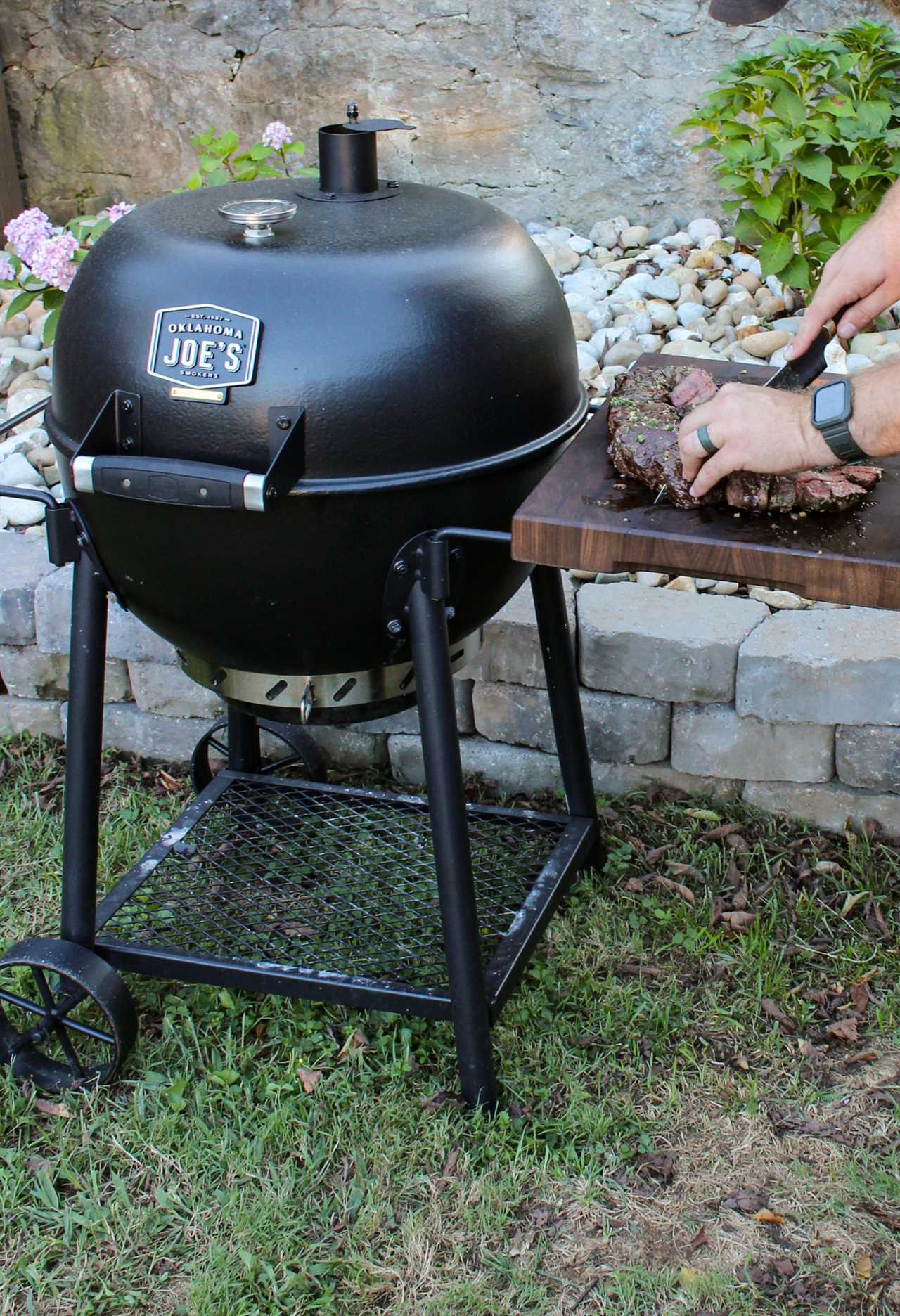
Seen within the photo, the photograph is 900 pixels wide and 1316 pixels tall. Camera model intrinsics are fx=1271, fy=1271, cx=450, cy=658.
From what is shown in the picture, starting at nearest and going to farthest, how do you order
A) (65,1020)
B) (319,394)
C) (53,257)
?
(319,394) → (65,1020) → (53,257)

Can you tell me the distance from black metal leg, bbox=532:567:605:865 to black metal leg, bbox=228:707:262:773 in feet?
2.39

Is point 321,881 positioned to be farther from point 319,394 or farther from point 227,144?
point 227,144

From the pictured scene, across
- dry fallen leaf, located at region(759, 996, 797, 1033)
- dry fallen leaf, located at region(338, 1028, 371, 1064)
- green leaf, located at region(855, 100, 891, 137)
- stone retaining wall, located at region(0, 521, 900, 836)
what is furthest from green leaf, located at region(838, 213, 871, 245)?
dry fallen leaf, located at region(338, 1028, 371, 1064)

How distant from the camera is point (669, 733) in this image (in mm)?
2875

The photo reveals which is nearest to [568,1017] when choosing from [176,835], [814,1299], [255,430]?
[814,1299]

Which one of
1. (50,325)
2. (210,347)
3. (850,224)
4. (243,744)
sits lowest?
(243,744)

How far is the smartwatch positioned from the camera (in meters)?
1.65

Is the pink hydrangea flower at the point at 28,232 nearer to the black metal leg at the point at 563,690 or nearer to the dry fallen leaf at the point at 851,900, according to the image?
the black metal leg at the point at 563,690

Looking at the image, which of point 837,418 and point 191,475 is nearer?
point 837,418

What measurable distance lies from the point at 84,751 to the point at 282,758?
1014 millimetres

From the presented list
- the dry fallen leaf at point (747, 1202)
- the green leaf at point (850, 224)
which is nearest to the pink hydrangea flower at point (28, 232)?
the green leaf at point (850, 224)

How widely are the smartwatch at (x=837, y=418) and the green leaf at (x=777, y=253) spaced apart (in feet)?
6.73

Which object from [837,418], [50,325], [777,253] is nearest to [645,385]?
[837,418]

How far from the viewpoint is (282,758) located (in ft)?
10.3
